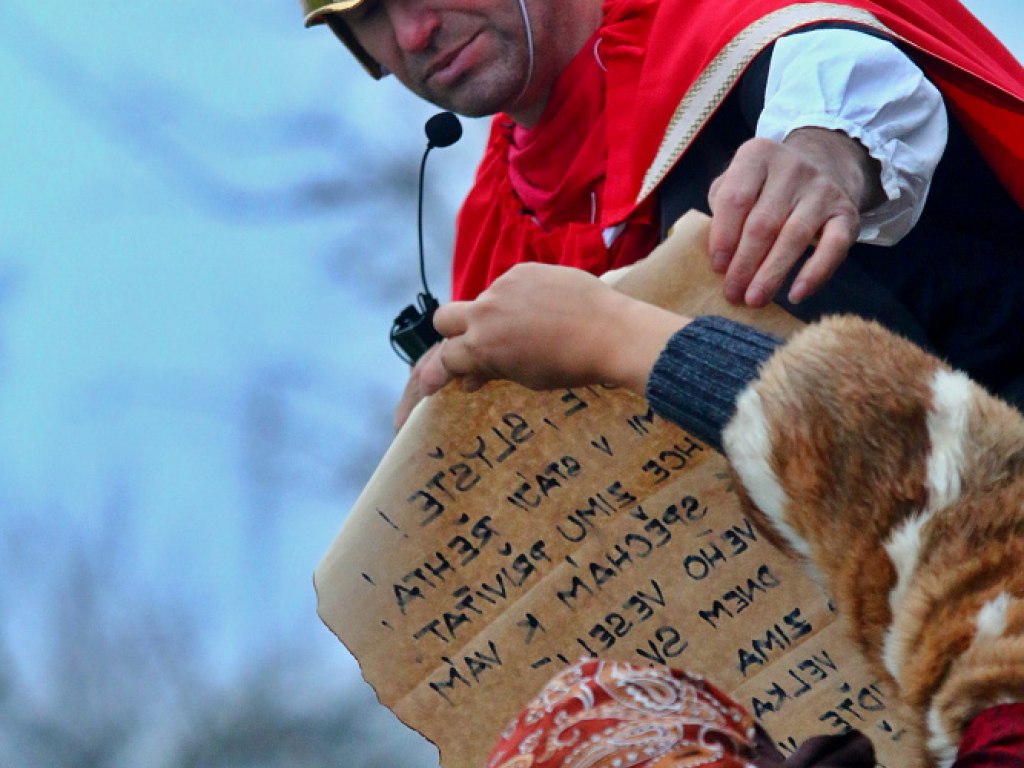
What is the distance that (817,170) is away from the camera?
0.92 metres

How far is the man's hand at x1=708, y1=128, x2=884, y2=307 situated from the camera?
87 centimetres

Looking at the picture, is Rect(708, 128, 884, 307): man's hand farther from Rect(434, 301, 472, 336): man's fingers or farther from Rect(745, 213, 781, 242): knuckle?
Rect(434, 301, 472, 336): man's fingers

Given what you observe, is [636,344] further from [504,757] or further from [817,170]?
[504,757]

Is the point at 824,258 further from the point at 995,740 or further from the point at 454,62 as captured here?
the point at 454,62

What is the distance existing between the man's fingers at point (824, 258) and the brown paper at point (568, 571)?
0.03m

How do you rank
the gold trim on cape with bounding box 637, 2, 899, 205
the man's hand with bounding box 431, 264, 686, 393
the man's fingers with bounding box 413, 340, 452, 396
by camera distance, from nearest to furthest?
1. the man's hand with bounding box 431, 264, 686, 393
2. the man's fingers with bounding box 413, 340, 452, 396
3. the gold trim on cape with bounding box 637, 2, 899, 205

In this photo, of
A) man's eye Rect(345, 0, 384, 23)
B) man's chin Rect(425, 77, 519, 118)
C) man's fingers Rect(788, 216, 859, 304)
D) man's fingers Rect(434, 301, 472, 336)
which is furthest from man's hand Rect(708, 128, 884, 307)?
man's eye Rect(345, 0, 384, 23)

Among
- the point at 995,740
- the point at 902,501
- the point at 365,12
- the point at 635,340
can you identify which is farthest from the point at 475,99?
the point at 995,740

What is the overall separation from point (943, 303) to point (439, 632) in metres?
0.51

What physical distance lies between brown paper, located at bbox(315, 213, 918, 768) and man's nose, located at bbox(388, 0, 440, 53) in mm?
632

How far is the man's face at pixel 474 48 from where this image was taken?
1.44m

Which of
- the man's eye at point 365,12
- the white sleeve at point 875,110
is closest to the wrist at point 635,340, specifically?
the white sleeve at point 875,110

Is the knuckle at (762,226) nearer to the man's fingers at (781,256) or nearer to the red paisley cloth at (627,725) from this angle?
the man's fingers at (781,256)

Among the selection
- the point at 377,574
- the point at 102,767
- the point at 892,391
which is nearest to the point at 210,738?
the point at 102,767
